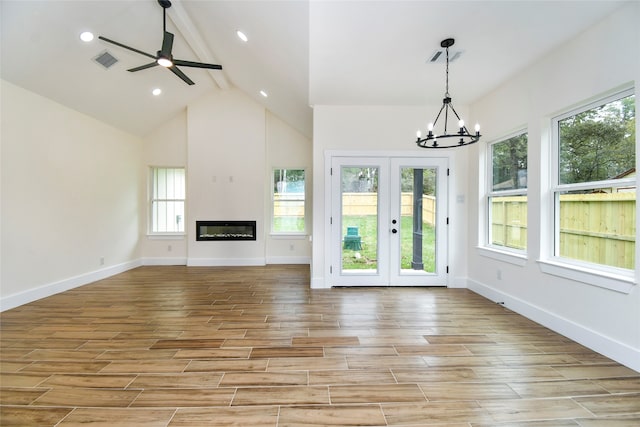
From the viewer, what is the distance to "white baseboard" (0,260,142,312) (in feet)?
11.2

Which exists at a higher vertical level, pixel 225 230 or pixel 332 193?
pixel 332 193

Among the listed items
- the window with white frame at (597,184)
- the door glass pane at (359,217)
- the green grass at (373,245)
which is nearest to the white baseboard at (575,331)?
the window with white frame at (597,184)

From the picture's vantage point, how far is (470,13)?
235 centimetres

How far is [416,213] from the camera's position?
Answer: 4.38 meters

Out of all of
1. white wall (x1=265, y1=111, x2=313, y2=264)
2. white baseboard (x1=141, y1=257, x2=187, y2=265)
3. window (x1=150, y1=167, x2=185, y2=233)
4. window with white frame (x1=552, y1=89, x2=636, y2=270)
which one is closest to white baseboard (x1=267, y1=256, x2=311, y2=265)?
white wall (x1=265, y1=111, x2=313, y2=264)

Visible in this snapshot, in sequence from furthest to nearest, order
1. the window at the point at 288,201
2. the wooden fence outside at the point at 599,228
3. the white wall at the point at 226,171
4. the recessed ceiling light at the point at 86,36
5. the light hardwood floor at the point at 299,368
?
the window at the point at 288,201 < the white wall at the point at 226,171 < the recessed ceiling light at the point at 86,36 < the wooden fence outside at the point at 599,228 < the light hardwood floor at the point at 299,368

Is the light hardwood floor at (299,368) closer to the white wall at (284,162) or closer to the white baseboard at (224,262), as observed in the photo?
the white baseboard at (224,262)

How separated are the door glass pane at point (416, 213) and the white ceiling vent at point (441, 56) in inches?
64.1

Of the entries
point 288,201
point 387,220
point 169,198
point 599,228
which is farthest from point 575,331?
point 169,198

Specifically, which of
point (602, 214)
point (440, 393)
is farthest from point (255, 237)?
point (602, 214)

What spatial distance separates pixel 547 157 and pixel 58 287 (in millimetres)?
6745

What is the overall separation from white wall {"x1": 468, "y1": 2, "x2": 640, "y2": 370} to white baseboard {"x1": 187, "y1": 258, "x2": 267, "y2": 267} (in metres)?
4.43

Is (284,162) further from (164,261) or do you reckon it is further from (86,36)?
(86,36)

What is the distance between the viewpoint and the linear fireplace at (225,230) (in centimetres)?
610
